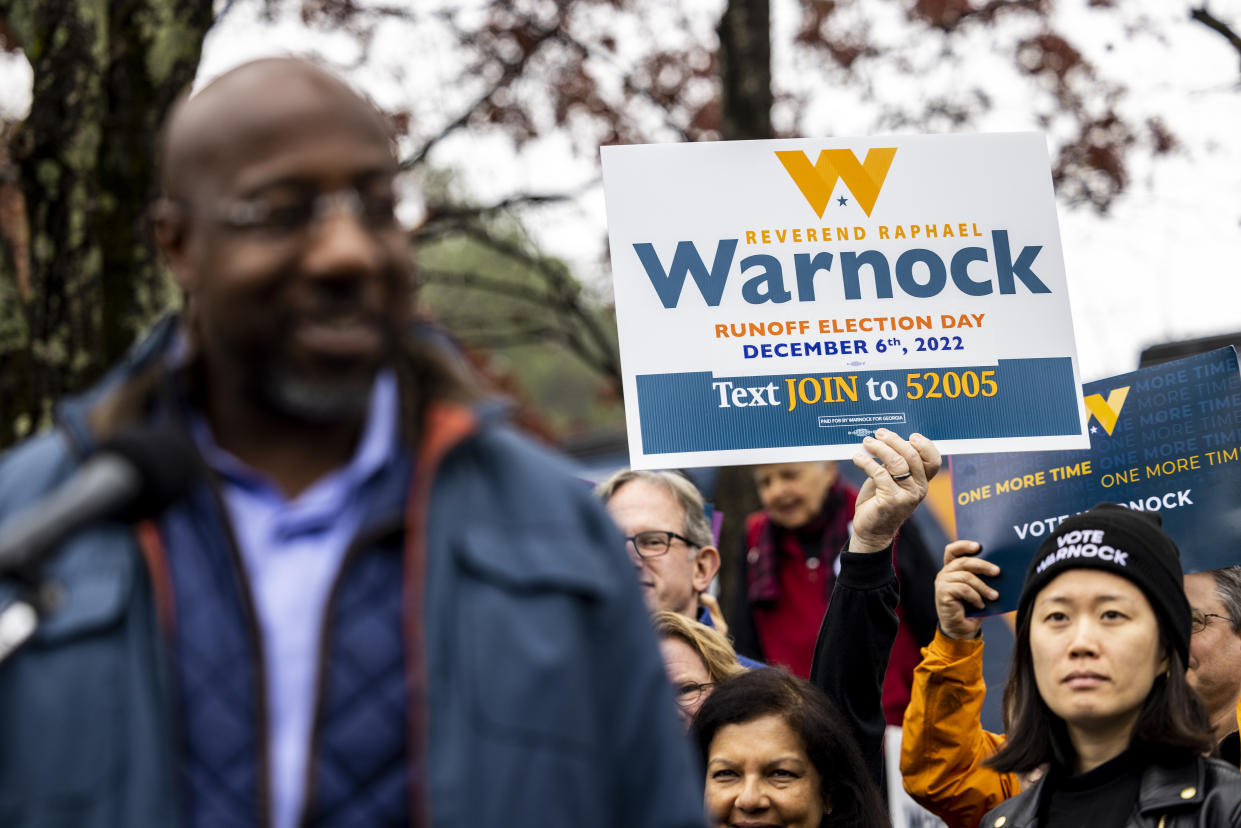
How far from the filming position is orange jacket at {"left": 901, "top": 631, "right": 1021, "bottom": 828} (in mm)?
3918

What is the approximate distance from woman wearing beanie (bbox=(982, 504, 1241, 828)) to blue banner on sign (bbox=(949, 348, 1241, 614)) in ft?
2.07

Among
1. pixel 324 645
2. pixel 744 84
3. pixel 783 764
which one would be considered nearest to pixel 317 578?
pixel 324 645

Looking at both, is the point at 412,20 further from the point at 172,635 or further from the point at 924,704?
the point at 172,635

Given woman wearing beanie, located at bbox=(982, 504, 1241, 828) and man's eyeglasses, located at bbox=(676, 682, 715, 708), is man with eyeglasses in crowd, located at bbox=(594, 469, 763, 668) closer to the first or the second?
man's eyeglasses, located at bbox=(676, 682, 715, 708)

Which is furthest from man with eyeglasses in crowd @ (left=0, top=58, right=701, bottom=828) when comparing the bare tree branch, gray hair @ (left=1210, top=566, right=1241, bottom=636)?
the bare tree branch

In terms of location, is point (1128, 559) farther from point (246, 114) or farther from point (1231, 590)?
point (246, 114)

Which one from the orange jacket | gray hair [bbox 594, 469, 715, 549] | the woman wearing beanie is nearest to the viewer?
the woman wearing beanie

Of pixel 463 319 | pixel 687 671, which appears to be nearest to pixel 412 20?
pixel 463 319

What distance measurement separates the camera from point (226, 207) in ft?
5.47

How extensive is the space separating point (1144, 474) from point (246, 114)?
10.8ft

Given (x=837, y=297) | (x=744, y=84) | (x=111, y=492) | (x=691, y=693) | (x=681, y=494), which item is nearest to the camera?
(x=111, y=492)

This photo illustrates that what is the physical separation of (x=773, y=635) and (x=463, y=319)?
7560 millimetres

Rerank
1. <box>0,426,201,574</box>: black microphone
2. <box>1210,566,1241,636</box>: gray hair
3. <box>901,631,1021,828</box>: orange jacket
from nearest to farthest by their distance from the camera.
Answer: <box>0,426,201,574</box>: black microphone < <box>901,631,1021,828</box>: orange jacket < <box>1210,566,1241,636</box>: gray hair

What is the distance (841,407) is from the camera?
13.9 ft
